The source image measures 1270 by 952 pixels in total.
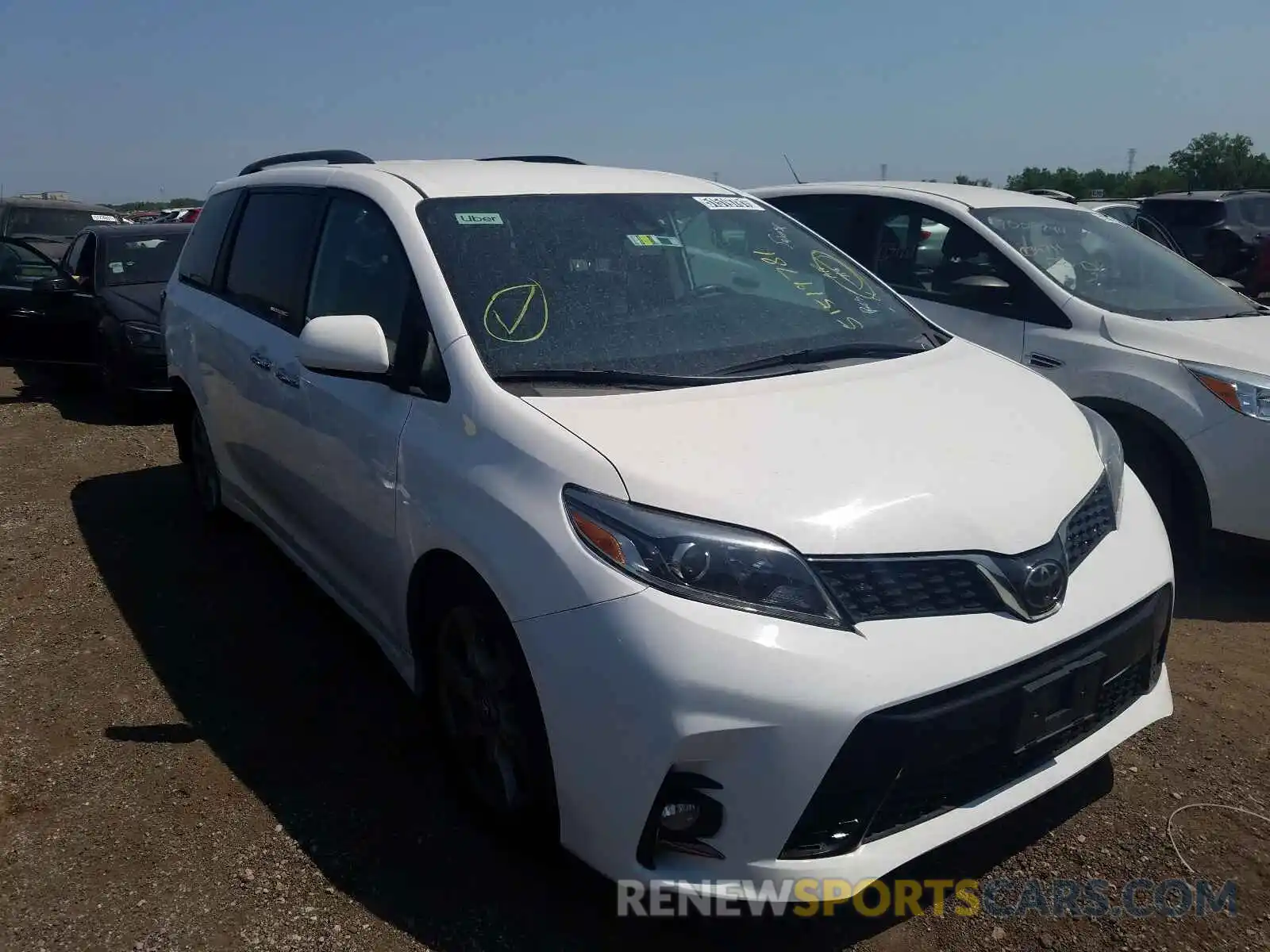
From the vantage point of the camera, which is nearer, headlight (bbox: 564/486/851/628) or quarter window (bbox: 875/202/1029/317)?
headlight (bbox: 564/486/851/628)

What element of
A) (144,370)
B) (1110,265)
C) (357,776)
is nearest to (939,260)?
(1110,265)

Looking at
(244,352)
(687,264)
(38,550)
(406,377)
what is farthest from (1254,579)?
(38,550)

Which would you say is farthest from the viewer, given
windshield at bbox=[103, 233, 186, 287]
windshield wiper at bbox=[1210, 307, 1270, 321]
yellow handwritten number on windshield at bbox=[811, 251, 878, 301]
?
windshield at bbox=[103, 233, 186, 287]

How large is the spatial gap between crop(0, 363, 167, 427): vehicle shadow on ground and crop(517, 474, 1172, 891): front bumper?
7.21 metres

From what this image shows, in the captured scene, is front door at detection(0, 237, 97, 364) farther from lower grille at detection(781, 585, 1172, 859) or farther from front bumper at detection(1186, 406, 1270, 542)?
lower grille at detection(781, 585, 1172, 859)

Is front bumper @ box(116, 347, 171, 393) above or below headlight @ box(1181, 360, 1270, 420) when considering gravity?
below

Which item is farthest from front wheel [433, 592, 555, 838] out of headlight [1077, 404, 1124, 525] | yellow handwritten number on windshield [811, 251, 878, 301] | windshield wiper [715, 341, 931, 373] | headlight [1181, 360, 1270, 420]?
headlight [1181, 360, 1270, 420]

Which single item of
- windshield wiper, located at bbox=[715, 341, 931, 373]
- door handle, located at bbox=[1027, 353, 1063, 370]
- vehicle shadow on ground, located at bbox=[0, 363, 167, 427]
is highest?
windshield wiper, located at bbox=[715, 341, 931, 373]

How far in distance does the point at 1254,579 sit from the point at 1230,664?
3.43 ft

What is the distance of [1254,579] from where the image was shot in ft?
15.4

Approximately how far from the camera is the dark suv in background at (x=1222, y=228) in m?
14.6

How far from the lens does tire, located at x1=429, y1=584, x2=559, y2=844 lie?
2480mm

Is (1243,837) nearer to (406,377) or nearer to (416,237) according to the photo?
(406,377)

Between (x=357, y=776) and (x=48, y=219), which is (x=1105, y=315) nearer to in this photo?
(x=357, y=776)
